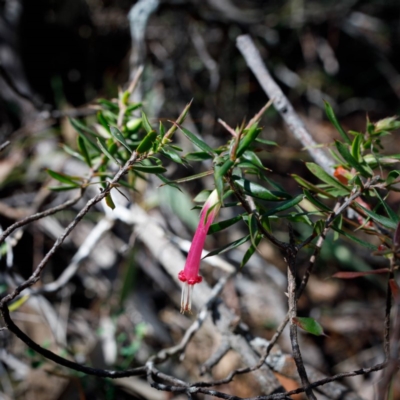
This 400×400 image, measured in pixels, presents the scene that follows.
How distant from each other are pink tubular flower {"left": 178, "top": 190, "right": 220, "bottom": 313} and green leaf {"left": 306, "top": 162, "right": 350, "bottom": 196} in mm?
192

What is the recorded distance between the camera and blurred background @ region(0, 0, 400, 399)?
1631mm

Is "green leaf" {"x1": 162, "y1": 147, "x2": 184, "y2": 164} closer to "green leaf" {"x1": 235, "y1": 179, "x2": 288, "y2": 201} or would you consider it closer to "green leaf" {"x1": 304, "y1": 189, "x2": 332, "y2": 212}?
"green leaf" {"x1": 235, "y1": 179, "x2": 288, "y2": 201}

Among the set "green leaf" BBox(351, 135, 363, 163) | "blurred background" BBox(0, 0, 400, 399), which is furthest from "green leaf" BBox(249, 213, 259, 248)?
"blurred background" BBox(0, 0, 400, 399)

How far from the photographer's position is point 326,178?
774 millimetres

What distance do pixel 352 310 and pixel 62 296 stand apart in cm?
127

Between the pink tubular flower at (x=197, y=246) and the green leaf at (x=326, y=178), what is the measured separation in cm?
19

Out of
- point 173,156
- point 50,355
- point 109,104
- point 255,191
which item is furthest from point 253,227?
point 109,104

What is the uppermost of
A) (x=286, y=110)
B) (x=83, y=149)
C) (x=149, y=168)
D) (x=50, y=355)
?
(x=286, y=110)

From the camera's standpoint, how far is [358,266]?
1.83 meters

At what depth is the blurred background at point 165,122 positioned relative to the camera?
1631mm

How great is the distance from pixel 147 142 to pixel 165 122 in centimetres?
104

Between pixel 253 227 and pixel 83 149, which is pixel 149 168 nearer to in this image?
pixel 253 227

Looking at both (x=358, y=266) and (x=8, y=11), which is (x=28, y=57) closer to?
(x=8, y=11)

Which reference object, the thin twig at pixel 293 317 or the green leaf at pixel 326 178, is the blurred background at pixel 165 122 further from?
the green leaf at pixel 326 178
